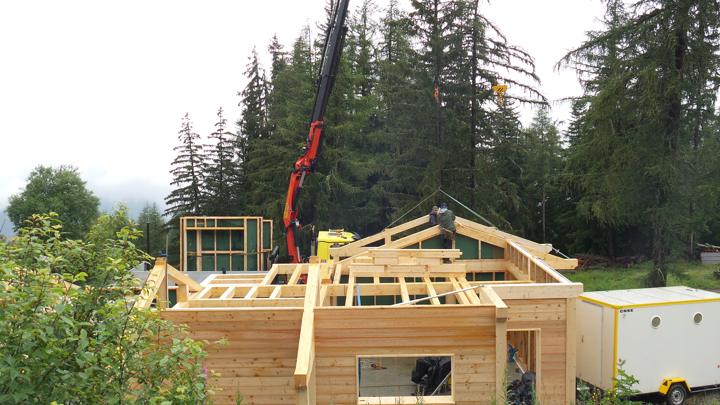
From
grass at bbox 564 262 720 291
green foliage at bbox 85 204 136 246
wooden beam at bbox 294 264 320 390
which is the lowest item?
grass at bbox 564 262 720 291

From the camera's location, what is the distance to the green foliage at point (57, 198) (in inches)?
1567

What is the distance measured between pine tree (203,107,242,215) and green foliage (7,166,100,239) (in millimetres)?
13743

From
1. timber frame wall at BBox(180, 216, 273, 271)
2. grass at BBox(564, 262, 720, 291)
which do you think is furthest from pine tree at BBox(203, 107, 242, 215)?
grass at BBox(564, 262, 720, 291)

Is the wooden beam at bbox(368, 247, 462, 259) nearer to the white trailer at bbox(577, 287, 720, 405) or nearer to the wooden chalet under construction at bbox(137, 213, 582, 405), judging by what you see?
the wooden chalet under construction at bbox(137, 213, 582, 405)

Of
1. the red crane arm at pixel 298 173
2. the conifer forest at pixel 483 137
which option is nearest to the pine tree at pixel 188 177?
the conifer forest at pixel 483 137

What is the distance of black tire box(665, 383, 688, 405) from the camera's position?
935 cm

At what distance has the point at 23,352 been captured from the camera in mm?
3395

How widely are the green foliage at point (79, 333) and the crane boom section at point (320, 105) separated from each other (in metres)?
11.7

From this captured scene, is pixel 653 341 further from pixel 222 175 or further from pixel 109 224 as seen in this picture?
pixel 222 175

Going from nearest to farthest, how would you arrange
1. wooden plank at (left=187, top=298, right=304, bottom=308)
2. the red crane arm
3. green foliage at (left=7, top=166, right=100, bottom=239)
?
wooden plank at (left=187, top=298, right=304, bottom=308)
the red crane arm
green foliage at (left=7, top=166, right=100, bottom=239)

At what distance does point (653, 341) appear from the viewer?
919 cm

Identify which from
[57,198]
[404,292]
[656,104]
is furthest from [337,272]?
[57,198]

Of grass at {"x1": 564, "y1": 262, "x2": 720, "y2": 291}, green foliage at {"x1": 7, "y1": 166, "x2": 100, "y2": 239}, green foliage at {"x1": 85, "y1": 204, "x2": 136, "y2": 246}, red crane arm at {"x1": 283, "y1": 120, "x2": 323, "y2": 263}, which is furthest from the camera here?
green foliage at {"x1": 7, "y1": 166, "x2": 100, "y2": 239}

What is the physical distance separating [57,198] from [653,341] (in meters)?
42.3
